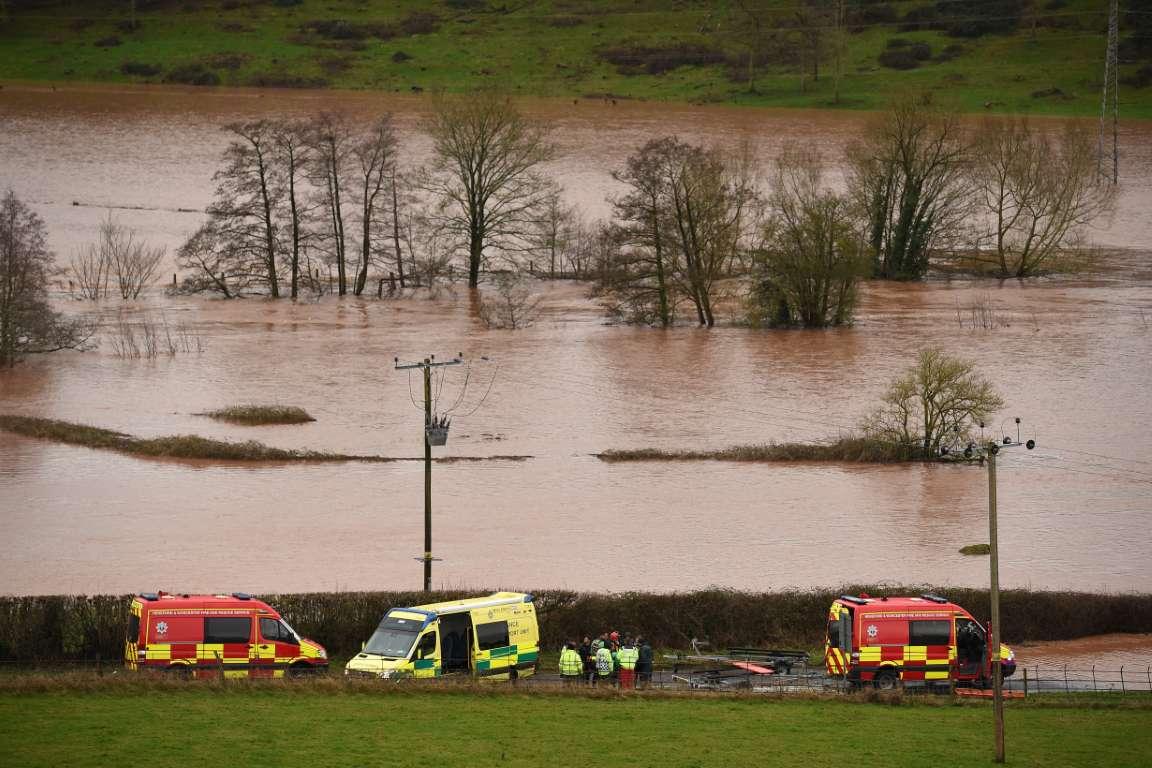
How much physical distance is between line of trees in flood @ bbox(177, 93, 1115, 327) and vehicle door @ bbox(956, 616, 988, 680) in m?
46.4

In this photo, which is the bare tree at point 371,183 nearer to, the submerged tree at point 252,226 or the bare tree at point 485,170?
the bare tree at point 485,170

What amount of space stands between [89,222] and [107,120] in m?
28.0

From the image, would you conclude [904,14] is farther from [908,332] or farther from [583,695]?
[583,695]

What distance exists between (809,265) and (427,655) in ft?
157

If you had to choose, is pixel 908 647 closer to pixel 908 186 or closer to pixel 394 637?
pixel 394 637

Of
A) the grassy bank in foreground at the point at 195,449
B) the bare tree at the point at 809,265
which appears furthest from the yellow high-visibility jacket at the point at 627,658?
the bare tree at the point at 809,265

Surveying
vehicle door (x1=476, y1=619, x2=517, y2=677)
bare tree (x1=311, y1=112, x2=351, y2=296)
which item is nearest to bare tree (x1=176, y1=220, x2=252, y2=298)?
bare tree (x1=311, y1=112, x2=351, y2=296)

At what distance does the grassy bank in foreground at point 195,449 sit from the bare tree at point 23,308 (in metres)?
12.1

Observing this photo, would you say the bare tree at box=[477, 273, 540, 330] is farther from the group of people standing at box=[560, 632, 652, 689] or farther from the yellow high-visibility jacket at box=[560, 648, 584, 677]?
the yellow high-visibility jacket at box=[560, 648, 584, 677]

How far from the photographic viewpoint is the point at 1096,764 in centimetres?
2130

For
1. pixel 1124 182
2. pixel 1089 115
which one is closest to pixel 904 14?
pixel 1089 115

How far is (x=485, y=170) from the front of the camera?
86.6 metres

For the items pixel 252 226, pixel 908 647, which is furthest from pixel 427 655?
pixel 252 226

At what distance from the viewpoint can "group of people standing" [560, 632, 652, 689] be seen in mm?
25859
